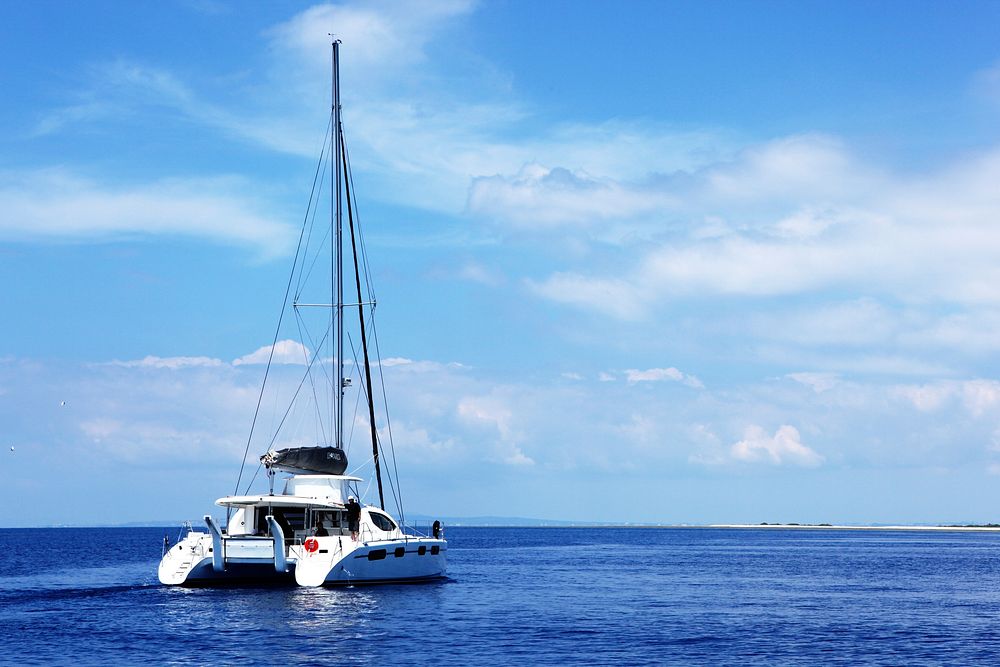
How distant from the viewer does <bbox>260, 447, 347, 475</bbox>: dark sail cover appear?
165ft

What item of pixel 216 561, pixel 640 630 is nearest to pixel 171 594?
pixel 216 561

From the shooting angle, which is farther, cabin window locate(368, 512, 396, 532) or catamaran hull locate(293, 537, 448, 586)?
cabin window locate(368, 512, 396, 532)

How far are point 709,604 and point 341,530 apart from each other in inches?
659

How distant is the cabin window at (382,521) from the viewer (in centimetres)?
5041

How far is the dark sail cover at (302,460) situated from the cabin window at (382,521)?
2987 millimetres

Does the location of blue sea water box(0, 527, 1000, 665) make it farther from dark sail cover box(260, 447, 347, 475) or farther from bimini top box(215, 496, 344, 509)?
dark sail cover box(260, 447, 347, 475)

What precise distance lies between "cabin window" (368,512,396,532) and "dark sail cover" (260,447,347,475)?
2.99 meters

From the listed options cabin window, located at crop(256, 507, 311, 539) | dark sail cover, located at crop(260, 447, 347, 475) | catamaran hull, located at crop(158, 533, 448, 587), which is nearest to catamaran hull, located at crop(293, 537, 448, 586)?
catamaran hull, located at crop(158, 533, 448, 587)

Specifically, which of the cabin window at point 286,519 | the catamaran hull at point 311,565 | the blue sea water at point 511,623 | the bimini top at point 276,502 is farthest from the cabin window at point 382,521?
the cabin window at point 286,519

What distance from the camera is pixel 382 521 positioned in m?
50.8

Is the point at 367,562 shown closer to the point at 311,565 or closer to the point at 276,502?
the point at 311,565

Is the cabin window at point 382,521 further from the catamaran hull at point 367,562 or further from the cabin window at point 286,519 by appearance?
the cabin window at point 286,519

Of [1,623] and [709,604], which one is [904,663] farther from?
[1,623]

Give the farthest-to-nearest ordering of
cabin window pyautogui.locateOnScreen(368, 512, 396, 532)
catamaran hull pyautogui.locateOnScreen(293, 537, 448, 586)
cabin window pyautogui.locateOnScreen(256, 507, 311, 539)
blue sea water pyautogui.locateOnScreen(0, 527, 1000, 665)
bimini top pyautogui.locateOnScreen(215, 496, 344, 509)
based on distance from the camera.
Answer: cabin window pyautogui.locateOnScreen(368, 512, 396, 532)
cabin window pyautogui.locateOnScreen(256, 507, 311, 539)
bimini top pyautogui.locateOnScreen(215, 496, 344, 509)
catamaran hull pyautogui.locateOnScreen(293, 537, 448, 586)
blue sea water pyautogui.locateOnScreen(0, 527, 1000, 665)
